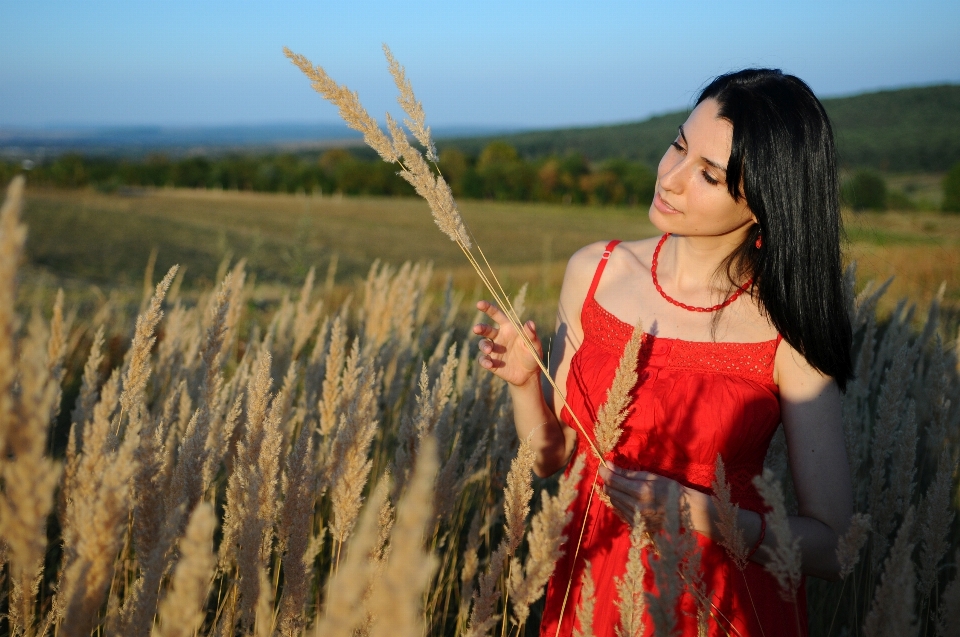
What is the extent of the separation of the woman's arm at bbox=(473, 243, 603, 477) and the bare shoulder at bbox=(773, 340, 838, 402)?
24.5 inches

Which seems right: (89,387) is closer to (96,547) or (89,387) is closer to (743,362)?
(96,547)

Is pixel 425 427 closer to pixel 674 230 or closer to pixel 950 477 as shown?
pixel 674 230

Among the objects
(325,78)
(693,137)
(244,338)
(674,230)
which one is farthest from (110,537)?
(244,338)

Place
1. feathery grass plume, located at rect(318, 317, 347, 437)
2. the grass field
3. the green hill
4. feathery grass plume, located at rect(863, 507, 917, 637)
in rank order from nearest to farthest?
feathery grass plume, located at rect(863, 507, 917, 637) → feathery grass plume, located at rect(318, 317, 347, 437) → the grass field → the green hill

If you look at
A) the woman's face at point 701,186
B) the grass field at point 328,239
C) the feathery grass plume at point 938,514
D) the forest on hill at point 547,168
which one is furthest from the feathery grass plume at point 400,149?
the forest on hill at point 547,168

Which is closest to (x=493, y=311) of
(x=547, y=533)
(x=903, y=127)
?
(x=547, y=533)

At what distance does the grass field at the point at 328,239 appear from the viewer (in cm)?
968

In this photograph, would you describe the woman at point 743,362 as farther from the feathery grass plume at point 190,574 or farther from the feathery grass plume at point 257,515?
the feathery grass plume at point 190,574

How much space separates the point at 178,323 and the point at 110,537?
1.75m

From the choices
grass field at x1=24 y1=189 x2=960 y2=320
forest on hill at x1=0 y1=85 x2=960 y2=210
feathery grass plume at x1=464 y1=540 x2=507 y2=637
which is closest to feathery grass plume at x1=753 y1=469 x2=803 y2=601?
feathery grass plume at x1=464 y1=540 x2=507 y2=637

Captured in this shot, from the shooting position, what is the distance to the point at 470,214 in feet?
144

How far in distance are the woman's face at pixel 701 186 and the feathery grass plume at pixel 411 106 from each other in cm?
67

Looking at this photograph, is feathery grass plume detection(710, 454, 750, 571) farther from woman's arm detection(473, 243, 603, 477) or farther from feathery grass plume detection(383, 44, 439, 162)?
feathery grass plume detection(383, 44, 439, 162)

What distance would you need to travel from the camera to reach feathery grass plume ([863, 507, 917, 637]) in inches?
36.5
